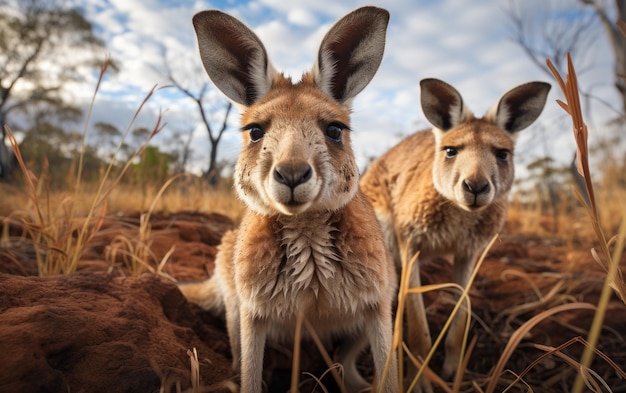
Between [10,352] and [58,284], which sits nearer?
[10,352]

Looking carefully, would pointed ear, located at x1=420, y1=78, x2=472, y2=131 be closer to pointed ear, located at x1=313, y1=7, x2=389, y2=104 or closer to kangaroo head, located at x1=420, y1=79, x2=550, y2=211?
kangaroo head, located at x1=420, y1=79, x2=550, y2=211

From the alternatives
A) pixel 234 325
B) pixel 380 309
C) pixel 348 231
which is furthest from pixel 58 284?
pixel 380 309

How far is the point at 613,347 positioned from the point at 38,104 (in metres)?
24.6

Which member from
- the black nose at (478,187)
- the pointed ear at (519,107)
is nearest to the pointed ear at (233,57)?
the black nose at (478,187)

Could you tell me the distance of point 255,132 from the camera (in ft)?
7.37

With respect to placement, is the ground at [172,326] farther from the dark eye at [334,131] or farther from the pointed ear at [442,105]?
the pointed ear at [442,105]

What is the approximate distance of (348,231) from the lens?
219 cm

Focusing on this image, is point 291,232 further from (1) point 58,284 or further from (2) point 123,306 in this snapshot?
(1) point 58,284

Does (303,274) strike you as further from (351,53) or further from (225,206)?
(225,206)

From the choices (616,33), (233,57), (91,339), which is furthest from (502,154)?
(616,33)

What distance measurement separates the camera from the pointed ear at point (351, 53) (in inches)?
89.0

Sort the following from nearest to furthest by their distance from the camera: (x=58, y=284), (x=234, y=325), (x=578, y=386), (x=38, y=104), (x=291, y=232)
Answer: (x=578, y=386) < (x=291, y=232) < (x=58, y=284) < (x=234, y=325) < (x=38, y=104)

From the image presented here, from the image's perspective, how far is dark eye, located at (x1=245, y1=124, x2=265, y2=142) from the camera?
7.30ft

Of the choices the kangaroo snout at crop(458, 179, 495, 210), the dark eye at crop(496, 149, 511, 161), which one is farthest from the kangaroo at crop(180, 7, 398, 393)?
the dark eye at crop(496, 149, 511, 161)
